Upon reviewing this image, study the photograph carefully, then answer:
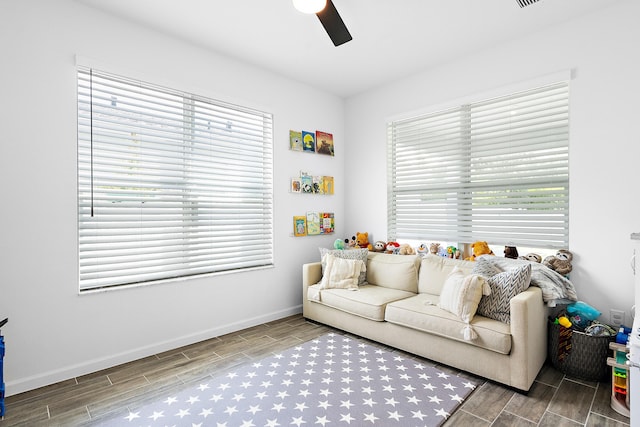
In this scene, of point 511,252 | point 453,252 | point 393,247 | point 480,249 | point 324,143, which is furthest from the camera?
point 324,143

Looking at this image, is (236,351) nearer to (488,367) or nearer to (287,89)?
(488,367)

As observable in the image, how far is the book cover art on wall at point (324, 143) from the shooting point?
4.20 m

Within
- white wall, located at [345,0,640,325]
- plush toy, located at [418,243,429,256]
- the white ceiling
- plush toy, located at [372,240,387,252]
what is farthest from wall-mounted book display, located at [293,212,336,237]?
white wall, located at [345,0,640,325]

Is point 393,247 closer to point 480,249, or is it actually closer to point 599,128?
point 480,249

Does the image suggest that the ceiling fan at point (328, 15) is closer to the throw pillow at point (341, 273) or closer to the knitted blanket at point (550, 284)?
the throw pillow at point (341, 273)

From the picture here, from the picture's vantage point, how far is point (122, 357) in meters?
2.70

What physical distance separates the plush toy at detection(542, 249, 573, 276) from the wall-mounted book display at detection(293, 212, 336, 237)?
234cm

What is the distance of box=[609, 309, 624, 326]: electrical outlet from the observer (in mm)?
2537

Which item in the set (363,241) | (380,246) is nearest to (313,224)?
(363,241)

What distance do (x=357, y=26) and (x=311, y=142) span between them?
1517 mm

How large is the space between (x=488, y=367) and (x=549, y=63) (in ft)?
8.30

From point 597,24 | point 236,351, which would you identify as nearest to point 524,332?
point 236,351

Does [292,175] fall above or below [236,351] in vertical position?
above

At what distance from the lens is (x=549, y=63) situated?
2.88 metres
